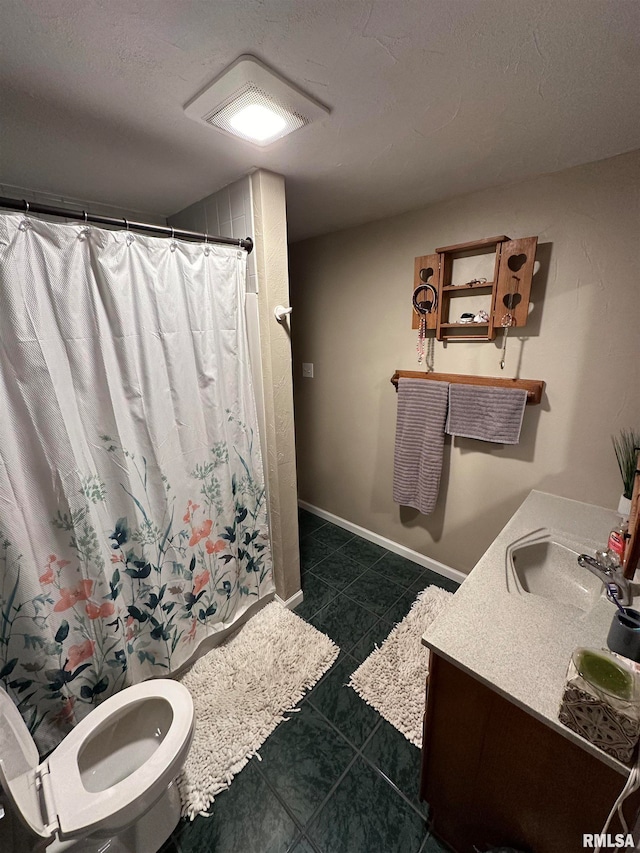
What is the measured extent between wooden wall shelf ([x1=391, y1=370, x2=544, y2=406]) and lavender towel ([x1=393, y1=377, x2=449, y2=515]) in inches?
1.6

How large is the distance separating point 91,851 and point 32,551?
899 mm

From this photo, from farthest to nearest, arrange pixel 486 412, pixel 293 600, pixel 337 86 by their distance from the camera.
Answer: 1. pixel 293 600
2. pixel 486 412
3. pixel 337 86

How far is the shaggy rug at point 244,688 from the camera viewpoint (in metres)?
1.22

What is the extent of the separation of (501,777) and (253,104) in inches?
76.3

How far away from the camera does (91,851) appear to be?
0.99 meters

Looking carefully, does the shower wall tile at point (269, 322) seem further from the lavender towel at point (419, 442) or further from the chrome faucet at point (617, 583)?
the chrome faucet at point (617, 583)

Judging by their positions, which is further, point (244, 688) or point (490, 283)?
point (490, 283)

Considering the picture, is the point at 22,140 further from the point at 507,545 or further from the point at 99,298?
the point at 507,545

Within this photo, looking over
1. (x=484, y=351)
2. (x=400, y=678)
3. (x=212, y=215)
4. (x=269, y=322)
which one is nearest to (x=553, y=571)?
(x=400, y=678)

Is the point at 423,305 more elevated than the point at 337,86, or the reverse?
the point at 337,86

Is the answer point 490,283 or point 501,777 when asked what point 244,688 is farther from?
point 490,283

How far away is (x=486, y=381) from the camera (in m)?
1.73

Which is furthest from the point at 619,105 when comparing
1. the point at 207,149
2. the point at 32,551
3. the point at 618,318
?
the point at 32,551

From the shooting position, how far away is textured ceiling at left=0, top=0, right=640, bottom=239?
2.30 ft
